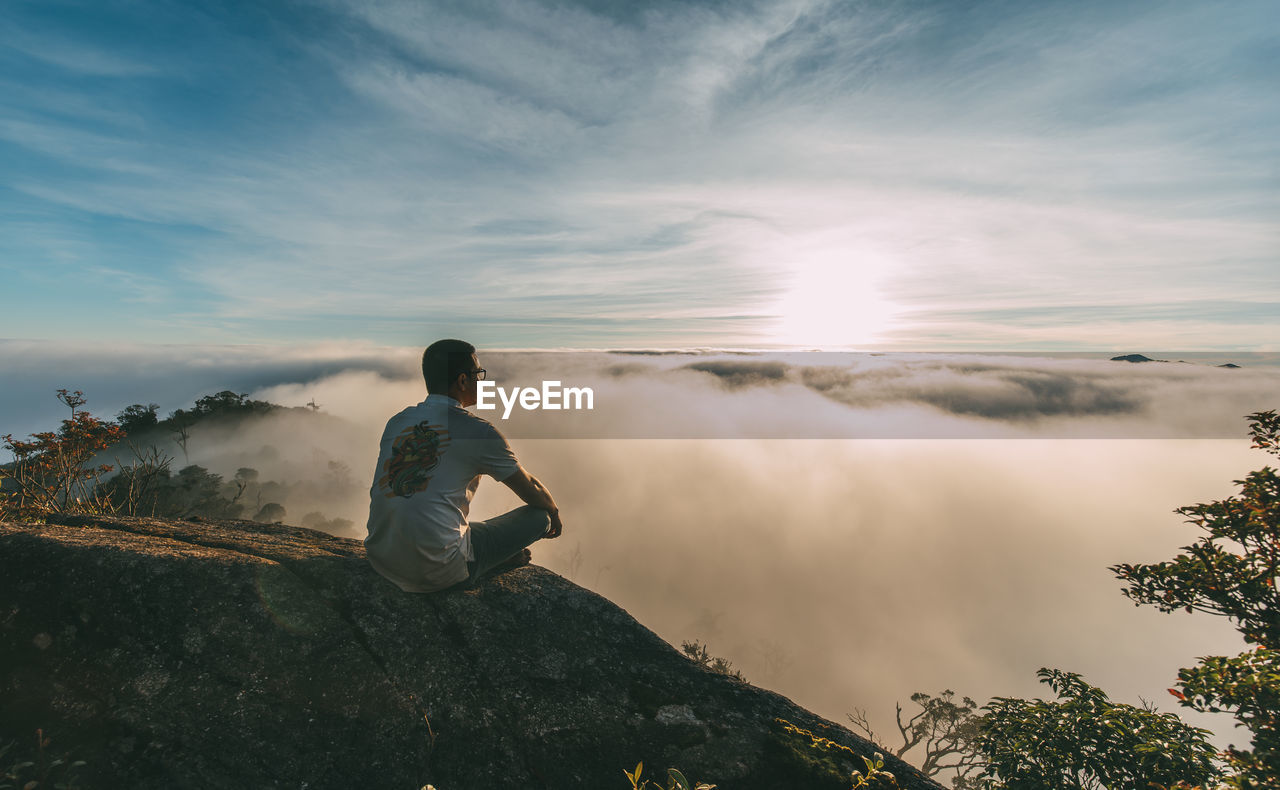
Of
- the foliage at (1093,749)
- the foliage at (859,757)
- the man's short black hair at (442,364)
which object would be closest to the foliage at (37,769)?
the man's short black hair at (442,364)

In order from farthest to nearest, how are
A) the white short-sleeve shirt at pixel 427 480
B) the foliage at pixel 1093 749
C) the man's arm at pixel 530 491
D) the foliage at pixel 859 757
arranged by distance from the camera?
the foliage at pixel 1093 749
the man's arm at pixel 530 491
the white short-sleeve shirt at pixel 427 480
the foliage at pixel 859 757

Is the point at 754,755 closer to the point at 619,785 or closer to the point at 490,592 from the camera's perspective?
the point at 619,785

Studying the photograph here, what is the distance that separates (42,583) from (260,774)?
2552mm

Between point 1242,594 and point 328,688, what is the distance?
1091cm

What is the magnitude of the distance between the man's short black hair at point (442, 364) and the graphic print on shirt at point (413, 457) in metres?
0.47

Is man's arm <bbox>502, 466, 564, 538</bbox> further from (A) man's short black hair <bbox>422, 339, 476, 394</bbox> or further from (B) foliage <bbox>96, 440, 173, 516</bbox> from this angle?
(B) foliage <bbox>96, 440, 173, 516</bbox>

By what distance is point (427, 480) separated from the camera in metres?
4.70

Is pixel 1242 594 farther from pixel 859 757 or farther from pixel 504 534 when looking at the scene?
pixel 504 534

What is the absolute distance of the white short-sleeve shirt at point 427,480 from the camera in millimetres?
4648

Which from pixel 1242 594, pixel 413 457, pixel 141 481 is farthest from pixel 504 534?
pixel 141 481

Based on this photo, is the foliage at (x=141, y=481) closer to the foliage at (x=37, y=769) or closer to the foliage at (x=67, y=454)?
the foliage at (x=67, y=454)

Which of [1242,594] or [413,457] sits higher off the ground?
[413,457]

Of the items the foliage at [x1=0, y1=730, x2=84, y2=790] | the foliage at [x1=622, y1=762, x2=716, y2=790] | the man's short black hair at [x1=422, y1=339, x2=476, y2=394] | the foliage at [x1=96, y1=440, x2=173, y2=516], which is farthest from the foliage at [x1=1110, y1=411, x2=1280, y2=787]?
the foliage at [x1=96, y1=440, x2=173, y2=516]

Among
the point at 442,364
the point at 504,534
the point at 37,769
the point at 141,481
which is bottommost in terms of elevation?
the point at 141,481
